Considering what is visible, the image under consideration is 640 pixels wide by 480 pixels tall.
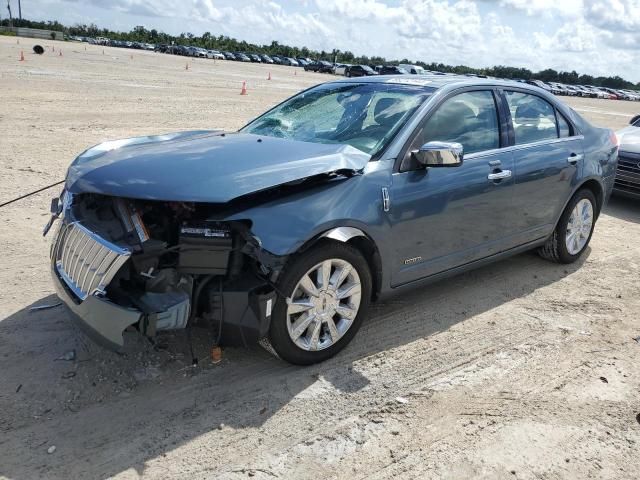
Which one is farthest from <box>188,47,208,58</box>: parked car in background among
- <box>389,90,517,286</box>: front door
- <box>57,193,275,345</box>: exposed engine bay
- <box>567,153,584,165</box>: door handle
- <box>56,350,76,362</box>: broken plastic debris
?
<box>57,193,275,345</box>: exposed engine bay

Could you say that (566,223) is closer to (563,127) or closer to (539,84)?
(563,127)

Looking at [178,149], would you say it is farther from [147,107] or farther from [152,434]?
[147,107]

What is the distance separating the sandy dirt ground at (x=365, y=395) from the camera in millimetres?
2768

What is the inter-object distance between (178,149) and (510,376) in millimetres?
2541

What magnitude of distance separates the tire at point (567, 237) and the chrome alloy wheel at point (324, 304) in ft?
8.97

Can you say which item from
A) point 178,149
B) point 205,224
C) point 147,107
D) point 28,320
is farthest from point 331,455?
point 147,107

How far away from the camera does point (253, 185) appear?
3.08m

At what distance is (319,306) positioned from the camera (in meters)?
3.43

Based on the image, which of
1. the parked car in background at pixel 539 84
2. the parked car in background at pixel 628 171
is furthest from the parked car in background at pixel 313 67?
the parked car in background at pixel 628 171

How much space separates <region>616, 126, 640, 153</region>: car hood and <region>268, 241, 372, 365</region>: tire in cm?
656

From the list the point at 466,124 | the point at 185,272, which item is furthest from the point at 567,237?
the point at 185,272

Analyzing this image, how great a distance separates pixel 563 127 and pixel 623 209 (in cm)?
388

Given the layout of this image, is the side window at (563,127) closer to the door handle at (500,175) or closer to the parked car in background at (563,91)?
the door handle at (500,175)

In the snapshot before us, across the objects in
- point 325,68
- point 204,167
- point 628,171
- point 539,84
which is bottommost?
point 628,171
